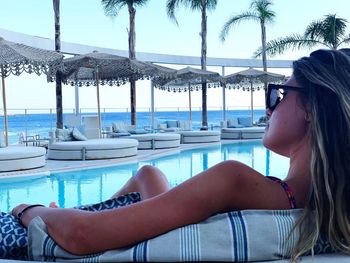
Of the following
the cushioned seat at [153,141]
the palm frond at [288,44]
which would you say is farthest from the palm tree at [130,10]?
the palm frond at [288,44]

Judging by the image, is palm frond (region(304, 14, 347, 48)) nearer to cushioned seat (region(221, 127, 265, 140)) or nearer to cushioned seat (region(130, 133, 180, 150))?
cushioned seat (region(221, 127, 265, 140))

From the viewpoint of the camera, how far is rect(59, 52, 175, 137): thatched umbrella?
10312 mm

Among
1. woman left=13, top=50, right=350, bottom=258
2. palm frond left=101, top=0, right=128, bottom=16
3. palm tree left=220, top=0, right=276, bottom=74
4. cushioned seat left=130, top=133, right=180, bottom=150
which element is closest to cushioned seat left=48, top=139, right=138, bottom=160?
cushioned seat left=130, top=133, right=180, bottom=150

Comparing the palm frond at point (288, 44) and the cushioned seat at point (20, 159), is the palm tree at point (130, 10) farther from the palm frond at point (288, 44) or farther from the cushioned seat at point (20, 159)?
the cushioned seat at point (20, 159)

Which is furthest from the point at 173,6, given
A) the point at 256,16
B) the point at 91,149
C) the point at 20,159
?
the point at 20,159

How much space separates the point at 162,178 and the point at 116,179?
555 centimetres

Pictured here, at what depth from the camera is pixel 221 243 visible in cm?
86

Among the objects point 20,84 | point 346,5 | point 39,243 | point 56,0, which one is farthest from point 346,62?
point 20,84

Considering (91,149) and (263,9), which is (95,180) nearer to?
(91,149)

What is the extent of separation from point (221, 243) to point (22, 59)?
755 cm

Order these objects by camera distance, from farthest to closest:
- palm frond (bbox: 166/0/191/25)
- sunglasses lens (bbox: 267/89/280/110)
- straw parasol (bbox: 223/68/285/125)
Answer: straw parasol (bbox: 223/68/285/125) < palm frond (bbox: 166/0/191/25) < sunglasses lens (bbox: 267/89/280/110)

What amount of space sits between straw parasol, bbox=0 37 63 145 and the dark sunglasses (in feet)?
23.9

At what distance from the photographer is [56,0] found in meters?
11.6

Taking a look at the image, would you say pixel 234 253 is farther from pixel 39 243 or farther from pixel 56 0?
pixel 56 0
